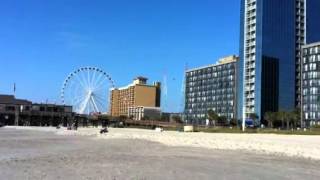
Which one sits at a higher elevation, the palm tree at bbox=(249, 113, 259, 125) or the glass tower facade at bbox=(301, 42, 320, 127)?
the glass tower facade at bbox=(301, 42, 320, 127)

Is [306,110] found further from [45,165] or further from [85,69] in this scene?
[45,165]

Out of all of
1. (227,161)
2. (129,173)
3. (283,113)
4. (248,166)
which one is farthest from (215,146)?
(283,113)

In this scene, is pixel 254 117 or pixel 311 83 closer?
pixel 311 83

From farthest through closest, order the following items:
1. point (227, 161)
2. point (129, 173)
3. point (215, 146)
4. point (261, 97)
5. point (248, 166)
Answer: point (261, 97) → point (215, 146) → point (227, 161) → point (248, 166) → point (129, 173)

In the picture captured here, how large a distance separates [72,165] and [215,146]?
23.1 meters

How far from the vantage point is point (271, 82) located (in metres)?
199

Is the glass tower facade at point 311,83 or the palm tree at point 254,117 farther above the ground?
the glass tower facade at point 311,83

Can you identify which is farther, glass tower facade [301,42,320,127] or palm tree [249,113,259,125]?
palm tree [249,113,259,125]

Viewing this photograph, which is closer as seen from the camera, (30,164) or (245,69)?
(30,164)

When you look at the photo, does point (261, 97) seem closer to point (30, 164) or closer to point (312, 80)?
point (312, 80)

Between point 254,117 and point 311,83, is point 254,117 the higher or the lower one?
the lower one

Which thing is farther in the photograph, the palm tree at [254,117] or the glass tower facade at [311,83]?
the palm tree at [254,117]

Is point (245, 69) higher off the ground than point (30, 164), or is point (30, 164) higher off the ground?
point (245, 69)

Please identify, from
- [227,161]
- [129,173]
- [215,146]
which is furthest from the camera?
[215,146]
